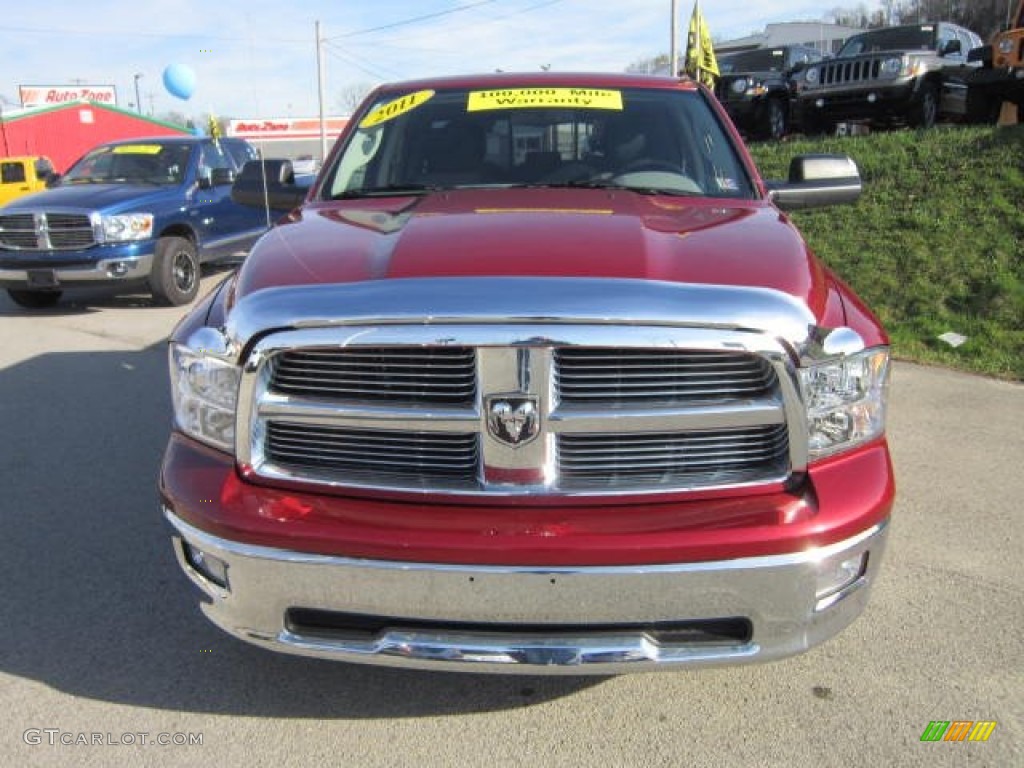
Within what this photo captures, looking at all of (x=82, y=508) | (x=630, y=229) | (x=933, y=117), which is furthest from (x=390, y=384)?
(x=933, y=117)

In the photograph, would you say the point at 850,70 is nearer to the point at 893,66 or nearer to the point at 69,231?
the point at 893,66

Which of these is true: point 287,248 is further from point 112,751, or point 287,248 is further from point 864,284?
point 864,284

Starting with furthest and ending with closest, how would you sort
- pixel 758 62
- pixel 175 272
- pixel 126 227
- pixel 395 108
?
1. pixel 758 62
2. pixel 175 272
3. pixel 126 227
4. pixel 395 108

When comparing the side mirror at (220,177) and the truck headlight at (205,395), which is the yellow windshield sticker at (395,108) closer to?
the truck headlight at (205,395)

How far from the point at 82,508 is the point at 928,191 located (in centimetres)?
887

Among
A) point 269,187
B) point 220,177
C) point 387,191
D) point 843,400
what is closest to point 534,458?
point 843,400

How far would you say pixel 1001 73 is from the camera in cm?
1059

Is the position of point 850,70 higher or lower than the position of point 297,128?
higher

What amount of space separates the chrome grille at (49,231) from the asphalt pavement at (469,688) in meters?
6.01

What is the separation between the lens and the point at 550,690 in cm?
269

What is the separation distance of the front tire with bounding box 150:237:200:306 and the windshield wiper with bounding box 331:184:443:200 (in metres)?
6.76

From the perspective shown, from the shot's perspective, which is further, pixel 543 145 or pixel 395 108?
pixel 395 108

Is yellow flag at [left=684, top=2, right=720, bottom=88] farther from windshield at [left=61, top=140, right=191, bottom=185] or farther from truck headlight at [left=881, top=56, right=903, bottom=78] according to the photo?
windshield at [left=61, top=140, right=191, bottom=185]

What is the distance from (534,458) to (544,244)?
24.8 inches
